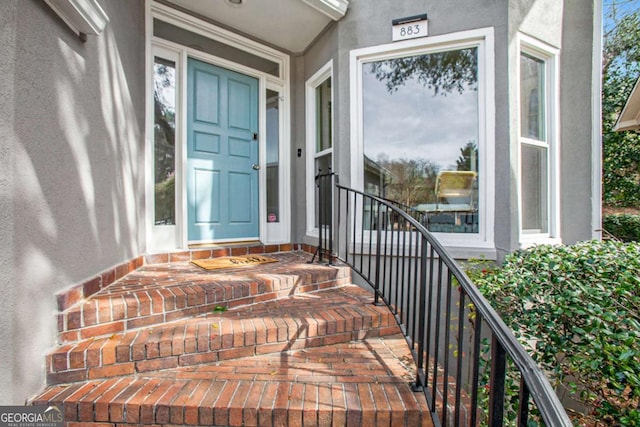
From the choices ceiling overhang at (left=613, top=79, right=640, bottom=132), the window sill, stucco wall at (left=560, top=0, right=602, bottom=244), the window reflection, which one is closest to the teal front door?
the window reflection

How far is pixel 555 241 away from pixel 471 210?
94 centimetres

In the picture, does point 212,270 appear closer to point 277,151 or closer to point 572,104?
point 277,151

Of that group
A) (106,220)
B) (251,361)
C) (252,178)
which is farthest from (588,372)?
(252,178)

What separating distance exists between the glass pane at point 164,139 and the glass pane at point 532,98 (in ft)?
10.7

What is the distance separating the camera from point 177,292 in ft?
6.19

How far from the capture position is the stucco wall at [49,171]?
4.10 feet

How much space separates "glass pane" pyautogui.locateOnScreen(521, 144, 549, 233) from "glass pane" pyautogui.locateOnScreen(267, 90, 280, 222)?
8.15 ft

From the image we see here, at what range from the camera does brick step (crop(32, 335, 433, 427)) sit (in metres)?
1.29

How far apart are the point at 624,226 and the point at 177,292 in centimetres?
966

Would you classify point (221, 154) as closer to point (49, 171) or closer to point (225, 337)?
point (49, 171)

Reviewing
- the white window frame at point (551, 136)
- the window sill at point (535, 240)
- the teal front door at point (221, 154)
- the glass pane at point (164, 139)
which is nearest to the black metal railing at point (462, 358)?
the window sill at point (535, 240)

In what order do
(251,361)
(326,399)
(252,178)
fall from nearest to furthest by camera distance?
(326,399), (251,361), (252,178)

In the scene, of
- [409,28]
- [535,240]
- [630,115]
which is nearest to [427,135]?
[409,28]

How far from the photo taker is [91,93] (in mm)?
1830
